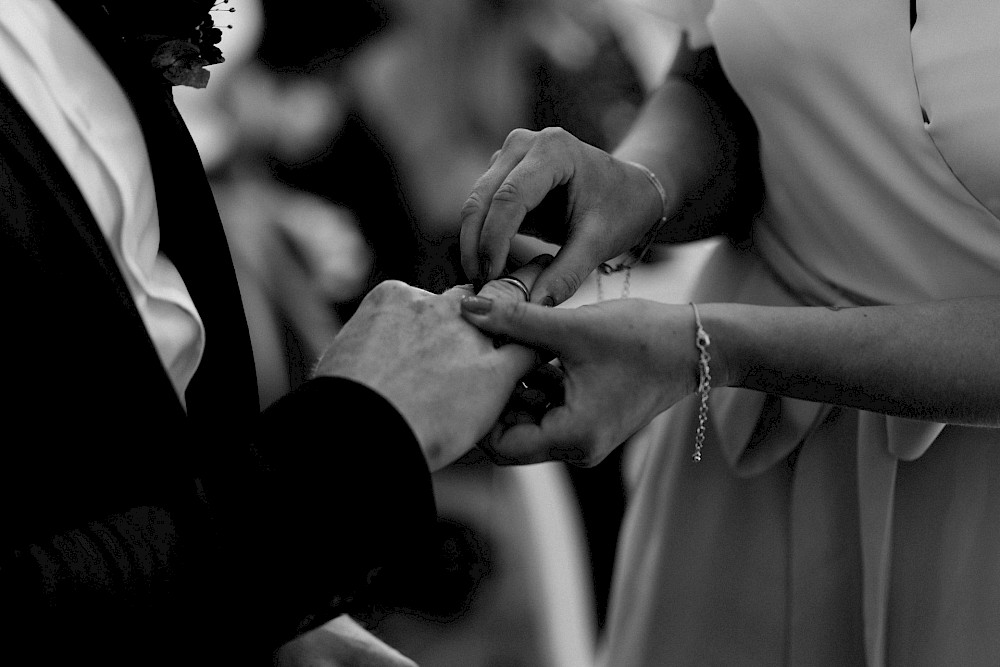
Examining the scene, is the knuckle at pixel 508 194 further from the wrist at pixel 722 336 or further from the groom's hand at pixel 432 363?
the wrist at pixel 722 336

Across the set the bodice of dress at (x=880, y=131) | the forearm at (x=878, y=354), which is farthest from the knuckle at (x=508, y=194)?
the bodice of dress at (x=880, y=131)

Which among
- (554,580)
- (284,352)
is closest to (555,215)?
(284,352)

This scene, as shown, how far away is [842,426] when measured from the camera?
119 cm

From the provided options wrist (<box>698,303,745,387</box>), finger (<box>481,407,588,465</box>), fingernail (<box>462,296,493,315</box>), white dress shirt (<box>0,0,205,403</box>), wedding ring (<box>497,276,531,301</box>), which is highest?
white dress shirt (<box>0,0,205,403</box>)

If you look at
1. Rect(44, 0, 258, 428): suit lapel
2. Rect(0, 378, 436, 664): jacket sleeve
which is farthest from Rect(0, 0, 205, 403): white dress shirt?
Rect(0, 378, 436, 664): jacket sleeve

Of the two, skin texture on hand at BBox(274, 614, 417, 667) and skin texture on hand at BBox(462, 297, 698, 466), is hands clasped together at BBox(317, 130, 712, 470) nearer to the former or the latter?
skin texture on hand at BBox(462, 297, 698, 466)

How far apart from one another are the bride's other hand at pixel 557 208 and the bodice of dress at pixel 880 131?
18 cm

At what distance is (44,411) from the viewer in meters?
0.68

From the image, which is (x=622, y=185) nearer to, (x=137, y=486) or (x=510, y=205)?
(x=510, y=205)

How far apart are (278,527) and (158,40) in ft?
1.37

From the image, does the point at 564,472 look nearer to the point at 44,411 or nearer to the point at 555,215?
the point at 555,215

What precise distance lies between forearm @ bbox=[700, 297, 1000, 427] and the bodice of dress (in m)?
0.08

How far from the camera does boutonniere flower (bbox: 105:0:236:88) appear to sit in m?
0.82

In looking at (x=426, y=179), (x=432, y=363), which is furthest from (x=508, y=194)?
(x=426, y=179)
